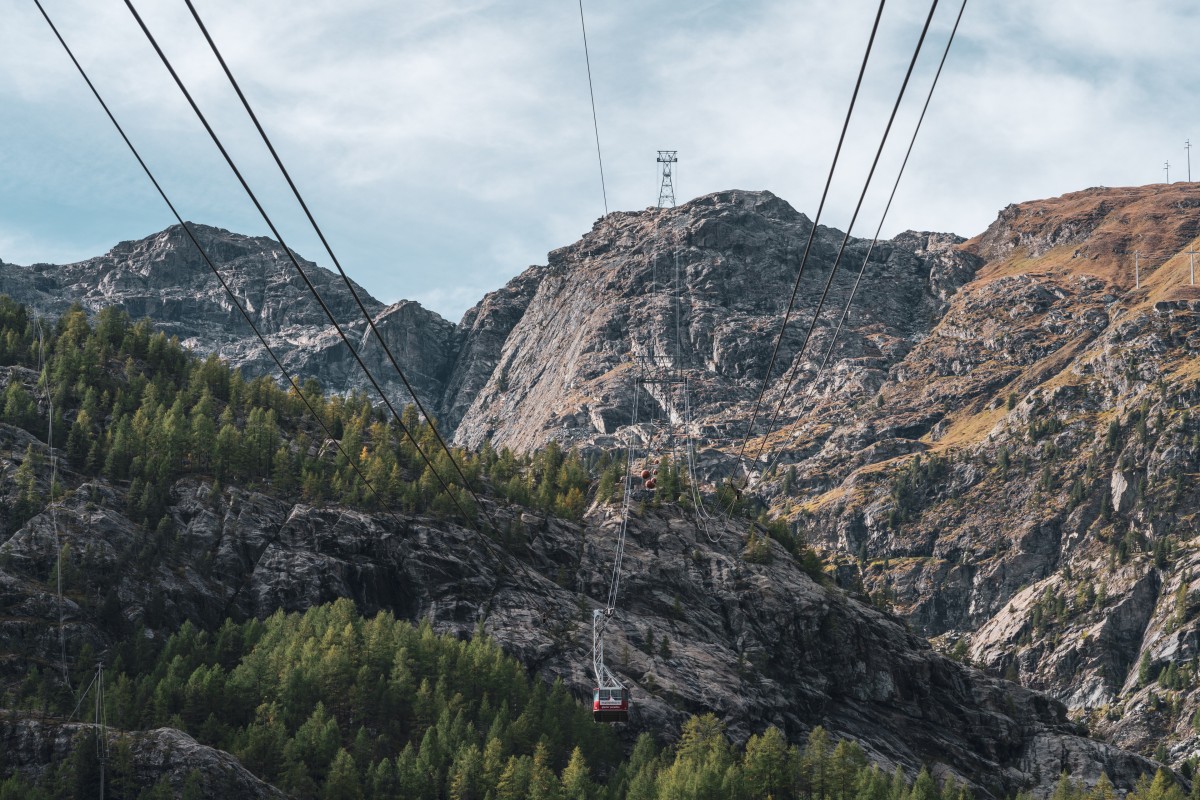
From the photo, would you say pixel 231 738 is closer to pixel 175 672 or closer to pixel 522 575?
pixel 175 672

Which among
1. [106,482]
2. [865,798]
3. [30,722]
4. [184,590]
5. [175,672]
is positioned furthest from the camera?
[106,482]

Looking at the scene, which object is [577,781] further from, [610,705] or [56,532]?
[56,532]

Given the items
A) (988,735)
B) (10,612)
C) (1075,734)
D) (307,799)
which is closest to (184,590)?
(10,612)

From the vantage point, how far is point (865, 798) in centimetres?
12662

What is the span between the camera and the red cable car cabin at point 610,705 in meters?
94.3

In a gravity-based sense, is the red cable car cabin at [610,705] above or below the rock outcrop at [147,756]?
above

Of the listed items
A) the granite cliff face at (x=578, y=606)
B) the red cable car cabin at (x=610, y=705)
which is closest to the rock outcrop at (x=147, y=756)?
the granite cliff face at (x=578, y=606)

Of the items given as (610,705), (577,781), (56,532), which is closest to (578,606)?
(577,781)

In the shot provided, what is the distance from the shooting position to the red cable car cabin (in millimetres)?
94287

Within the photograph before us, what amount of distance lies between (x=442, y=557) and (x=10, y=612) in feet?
187

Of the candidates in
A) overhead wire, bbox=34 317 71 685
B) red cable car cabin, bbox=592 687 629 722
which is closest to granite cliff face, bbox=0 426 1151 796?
overhead wire, bbox=34 317 71 685

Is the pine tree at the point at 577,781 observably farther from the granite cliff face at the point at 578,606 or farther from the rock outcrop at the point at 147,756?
the rock outcrop at the point at 147,756

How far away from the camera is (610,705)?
9525 cm

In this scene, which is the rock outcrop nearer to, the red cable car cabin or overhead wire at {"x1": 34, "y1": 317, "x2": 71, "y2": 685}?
overhead wire at {"x1": 34, "y1": 317, "x2": 71, "y2": 685}
